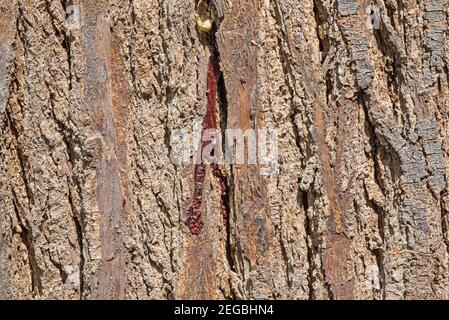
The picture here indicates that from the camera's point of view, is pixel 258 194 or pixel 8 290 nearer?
pixel 258 194

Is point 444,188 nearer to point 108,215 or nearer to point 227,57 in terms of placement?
point 227,57

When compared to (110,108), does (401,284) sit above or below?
below

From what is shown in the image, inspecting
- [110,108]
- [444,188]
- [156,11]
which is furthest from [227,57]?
[444,188]

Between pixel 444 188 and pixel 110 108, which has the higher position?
pixel 110 108

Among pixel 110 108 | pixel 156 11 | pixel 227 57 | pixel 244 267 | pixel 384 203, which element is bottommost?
pixel 244 267
